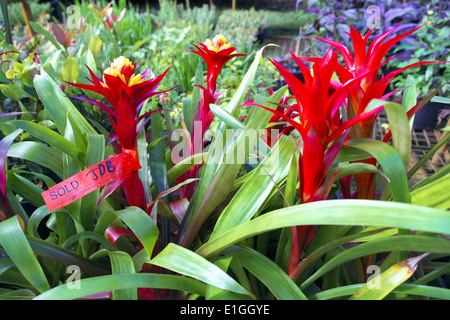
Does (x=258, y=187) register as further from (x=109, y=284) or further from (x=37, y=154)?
(x=37, y=154)

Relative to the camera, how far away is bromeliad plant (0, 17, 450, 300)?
0.48m

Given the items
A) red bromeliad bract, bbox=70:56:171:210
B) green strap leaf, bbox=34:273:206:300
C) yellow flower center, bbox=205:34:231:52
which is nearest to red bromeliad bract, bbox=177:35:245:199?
yellow flower center, bbox=205:34:231:52

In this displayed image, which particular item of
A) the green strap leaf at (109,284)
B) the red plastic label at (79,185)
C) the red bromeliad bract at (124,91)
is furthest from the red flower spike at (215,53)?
the green strap leaf at (109,284)

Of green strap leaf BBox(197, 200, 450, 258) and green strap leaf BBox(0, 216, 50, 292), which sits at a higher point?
green strap leaf BBox(197, 200, 450, 258)

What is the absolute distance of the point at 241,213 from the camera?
23.5 inches

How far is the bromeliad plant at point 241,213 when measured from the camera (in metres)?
0.48

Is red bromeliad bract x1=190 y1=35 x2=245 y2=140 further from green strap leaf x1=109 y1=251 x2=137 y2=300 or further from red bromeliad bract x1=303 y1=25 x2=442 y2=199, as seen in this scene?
green strap leaf x1=109 y1=251 x2=137 y2=300

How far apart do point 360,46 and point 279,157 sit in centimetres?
23

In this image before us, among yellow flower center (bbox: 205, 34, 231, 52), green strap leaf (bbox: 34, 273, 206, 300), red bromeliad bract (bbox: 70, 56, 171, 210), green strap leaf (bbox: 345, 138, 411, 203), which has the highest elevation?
yellow flower center (bbox: 205, 34, 231, 52)

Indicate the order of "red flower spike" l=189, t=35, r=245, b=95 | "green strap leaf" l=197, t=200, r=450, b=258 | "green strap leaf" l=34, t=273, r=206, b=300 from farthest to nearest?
"red flower spike" l=189, t=35, r=245, b=95 < "green strap leaf" l=34, t=273, r=206, b=300 < "green strap leaf" l=197, t=200, r=450, b=258

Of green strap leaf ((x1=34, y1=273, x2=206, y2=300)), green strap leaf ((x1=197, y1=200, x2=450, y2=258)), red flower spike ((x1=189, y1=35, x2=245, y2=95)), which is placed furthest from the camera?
red flower spike ((x1=189, y1=35, x2=245, y2=95))

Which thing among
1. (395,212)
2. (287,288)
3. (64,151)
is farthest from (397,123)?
(64,151)

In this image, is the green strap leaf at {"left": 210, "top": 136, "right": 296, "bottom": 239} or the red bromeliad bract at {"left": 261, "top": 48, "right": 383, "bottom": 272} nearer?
the red bromeliad bract at {"left": 261, "top": 48, "right": 383, "bottom": 272}
